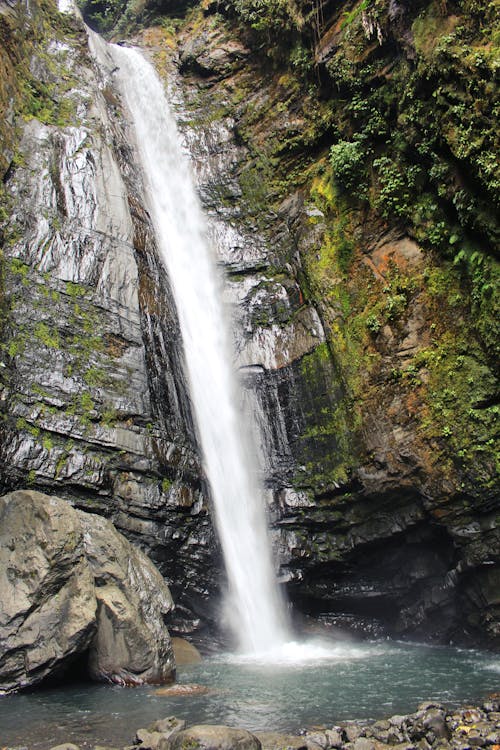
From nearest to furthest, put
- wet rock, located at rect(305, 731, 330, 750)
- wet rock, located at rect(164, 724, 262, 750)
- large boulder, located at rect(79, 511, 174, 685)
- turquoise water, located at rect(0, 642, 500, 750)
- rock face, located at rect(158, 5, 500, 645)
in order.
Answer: wet rock, located at rect(164, 724, 262, 750) → wet rock, located at rect(305, 731, 330, 750) → turquoise water, located at rect(0, 642, 500, 750) → large boulder, located at rect(79, 511, 174, 685) → rock face, located at rect(158, 5, 500, 645)

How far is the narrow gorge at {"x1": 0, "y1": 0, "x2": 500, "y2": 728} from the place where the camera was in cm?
1001

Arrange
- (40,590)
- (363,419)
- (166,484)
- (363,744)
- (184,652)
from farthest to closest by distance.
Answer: (363,419), (166,484), (184,652), (40,590), (363,744)

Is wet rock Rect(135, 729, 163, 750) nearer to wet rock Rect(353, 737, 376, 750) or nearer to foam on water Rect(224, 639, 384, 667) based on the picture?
wet rock Rect(353, 737, 376, 750)

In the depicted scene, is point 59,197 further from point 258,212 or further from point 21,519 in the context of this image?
point 21,519

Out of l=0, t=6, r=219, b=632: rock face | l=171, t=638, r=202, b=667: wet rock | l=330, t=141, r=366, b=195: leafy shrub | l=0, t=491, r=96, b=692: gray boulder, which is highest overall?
l=330, t=141, r=366, b=195: leafy shrub

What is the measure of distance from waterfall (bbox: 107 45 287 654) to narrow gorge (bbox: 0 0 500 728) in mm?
132

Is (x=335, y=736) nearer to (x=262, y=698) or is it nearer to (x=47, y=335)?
(x=262, y=698)

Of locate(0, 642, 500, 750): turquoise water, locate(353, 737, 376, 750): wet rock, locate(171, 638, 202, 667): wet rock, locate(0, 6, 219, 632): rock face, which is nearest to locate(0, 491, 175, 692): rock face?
locate(0, 642, 500, 750): turquoise water

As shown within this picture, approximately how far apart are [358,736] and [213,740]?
5.68ft

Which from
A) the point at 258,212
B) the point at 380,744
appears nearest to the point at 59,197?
the point at 258,212

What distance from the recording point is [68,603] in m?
7.68

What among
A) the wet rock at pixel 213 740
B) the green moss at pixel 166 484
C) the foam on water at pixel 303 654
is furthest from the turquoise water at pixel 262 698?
the green moss at pixel 166 484

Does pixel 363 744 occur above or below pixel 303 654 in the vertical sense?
below

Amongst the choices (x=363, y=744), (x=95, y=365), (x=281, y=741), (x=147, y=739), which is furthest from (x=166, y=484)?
(x=363, y=744)
